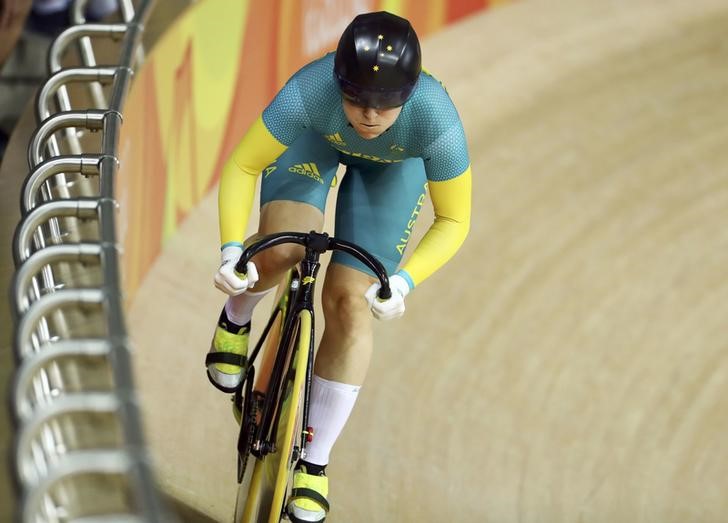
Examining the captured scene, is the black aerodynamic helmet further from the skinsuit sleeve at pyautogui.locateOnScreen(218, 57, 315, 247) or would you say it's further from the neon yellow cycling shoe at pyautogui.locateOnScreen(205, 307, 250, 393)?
the neon yellow cycling shoe at pyautogui.locateOnScreen(205, 307, 250, 393)

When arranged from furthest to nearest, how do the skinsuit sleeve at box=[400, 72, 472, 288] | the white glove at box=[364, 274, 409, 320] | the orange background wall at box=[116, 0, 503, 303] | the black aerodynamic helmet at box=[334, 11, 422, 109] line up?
1. the orange background wall at box=[116, 0, 503, 303]
2. the skinsuit sleeve at box=[400, 72, 472, 288]
3. the white glove at box=[364, 274, 409, 320]
4. the black aerodynamic helmet at box=[334, 11, 422, 109]

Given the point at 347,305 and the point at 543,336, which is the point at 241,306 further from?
the point at 543,336

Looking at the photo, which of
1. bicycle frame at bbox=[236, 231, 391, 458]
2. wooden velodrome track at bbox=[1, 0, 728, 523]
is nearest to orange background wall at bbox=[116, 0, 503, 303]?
wooden velodrome track at bbox=[1, 0, 728, 523]

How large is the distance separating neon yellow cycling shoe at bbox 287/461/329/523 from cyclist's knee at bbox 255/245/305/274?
573mm

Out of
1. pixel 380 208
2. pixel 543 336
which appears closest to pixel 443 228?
pixel 380 208

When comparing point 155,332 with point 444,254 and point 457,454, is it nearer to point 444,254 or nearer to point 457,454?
point 457,454

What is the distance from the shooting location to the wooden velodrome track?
4469 mm

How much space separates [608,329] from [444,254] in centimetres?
228

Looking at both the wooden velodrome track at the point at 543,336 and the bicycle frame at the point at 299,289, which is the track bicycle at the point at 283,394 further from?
the wooden velodrome track at the point at 543,336

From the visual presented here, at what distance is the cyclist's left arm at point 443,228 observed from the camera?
3.28 m

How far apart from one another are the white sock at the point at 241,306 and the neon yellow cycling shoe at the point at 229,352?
0.02m

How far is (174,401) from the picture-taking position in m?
4.53

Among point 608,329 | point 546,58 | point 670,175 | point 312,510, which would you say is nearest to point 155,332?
point 312,510

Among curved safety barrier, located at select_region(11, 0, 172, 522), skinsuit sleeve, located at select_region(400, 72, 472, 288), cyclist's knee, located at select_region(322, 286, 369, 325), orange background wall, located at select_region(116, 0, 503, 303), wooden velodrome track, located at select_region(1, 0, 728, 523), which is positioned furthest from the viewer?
orange background wall, located at select_region(116, 0, 503, 303)
